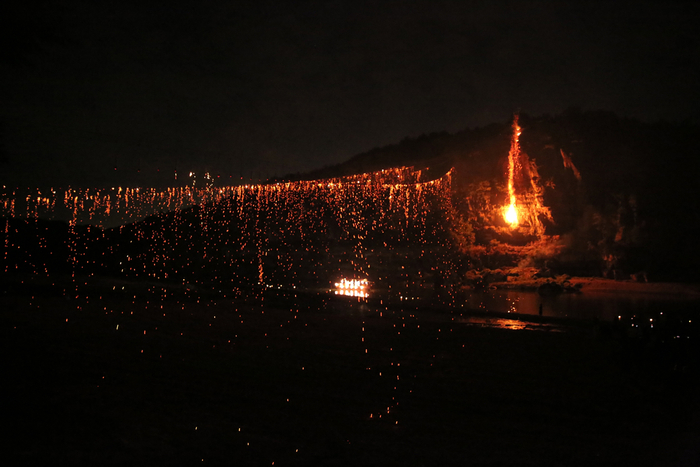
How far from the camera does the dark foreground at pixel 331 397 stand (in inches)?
144

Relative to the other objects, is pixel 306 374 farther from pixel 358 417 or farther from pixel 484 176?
pixel 484 176

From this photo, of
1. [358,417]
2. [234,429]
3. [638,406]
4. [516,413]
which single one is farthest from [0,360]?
[638,406]

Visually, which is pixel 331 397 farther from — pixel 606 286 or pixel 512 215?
pixel 512 215

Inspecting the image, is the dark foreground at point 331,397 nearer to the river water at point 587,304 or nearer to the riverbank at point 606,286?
the river water at point 587,304

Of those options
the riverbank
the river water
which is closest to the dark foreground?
the river water

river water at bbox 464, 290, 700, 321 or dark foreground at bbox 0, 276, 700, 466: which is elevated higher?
dark foreground at bbox 0, 276, 700, 466

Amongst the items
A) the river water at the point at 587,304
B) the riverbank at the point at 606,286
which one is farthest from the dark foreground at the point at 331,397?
the riverbank at the point at 606,286

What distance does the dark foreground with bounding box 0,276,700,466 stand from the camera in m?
3.66

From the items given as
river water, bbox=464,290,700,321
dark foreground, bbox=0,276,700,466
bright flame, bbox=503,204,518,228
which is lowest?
river water, bbox=464,290,700,321

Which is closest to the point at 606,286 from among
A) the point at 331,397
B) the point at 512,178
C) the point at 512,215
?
the point at 512,215

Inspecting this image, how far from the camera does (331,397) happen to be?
16.8ft

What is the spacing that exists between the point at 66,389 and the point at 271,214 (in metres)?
39.4

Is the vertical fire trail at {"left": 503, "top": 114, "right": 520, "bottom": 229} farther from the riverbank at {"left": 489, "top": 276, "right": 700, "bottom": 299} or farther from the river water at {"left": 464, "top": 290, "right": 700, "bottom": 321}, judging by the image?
the river water at {"left": 464, "top": 290, "right": 700, "bottom": 321}

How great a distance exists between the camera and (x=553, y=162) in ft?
98.6
